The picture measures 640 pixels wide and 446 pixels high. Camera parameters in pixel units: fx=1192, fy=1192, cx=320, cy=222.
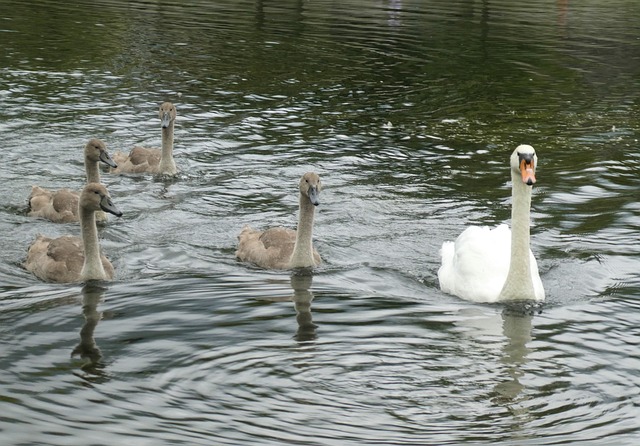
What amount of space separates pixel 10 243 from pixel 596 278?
6733 millimetres

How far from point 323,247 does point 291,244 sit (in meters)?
0.78

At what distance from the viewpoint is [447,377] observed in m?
9.77

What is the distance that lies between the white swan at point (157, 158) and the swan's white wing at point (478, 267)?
5825 millimetres

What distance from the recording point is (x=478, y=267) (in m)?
12.2

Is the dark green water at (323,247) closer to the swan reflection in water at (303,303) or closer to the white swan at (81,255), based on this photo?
the swan reflection in water at (303,303)

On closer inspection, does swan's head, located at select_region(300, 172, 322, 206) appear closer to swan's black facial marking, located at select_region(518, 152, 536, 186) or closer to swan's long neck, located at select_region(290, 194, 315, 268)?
swan's long neck, located at select_region(290, 194, 315, 268)

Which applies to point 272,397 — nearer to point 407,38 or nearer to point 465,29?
point 407,38

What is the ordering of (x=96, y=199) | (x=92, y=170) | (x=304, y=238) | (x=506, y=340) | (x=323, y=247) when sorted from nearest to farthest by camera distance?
(x=506, y=340), (x=96, y=199), (x=304, y=238), (x=323, y=247), (x=92, y=170)

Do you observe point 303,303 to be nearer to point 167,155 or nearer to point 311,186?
point 311,186

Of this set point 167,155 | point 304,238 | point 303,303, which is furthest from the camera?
point 167,155

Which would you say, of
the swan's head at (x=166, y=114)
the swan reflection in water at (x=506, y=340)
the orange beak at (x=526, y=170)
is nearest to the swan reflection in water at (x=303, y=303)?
the swan reflection in water at (x=506, y=340)

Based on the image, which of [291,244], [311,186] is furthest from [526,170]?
[291,244]

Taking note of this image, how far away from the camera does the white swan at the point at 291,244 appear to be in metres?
13.0

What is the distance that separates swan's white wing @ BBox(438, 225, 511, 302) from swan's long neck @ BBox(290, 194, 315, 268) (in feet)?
4.89
